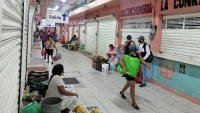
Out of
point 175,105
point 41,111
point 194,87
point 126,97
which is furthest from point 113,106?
point 194,87

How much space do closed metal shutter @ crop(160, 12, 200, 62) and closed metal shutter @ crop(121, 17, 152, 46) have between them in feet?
2.89

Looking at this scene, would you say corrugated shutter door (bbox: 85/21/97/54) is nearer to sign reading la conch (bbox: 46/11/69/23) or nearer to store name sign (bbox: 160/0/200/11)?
sign reading la conch (bbox: 46/11/69/23)

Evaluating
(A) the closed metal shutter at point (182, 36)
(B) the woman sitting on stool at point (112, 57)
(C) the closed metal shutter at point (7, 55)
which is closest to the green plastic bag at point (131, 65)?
(A) the closed metal shutter at point (182, 36)

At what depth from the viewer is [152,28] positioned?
5922 millimetres

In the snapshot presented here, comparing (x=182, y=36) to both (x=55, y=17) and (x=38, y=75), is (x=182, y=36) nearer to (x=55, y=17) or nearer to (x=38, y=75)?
(x=38, y=75)

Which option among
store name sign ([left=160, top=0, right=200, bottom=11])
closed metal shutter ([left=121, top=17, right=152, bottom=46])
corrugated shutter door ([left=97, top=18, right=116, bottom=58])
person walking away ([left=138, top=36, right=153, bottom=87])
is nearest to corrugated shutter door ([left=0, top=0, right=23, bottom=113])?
store name sign ([left=160, top=0, right=200, bottom=11])

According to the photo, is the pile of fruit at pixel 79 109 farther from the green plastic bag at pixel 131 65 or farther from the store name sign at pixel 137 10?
the store name sign at pixel 137 10

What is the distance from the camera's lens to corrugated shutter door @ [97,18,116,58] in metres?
9.27

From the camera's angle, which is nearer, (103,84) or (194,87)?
(194,87)

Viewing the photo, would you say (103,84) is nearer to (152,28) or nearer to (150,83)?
(150,83)

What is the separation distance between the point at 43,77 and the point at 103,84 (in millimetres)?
1972

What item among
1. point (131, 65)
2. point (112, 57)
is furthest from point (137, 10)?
point (131, 65)

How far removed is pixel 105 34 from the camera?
1029 centimetres

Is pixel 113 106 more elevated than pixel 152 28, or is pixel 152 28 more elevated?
pixel 152 28
